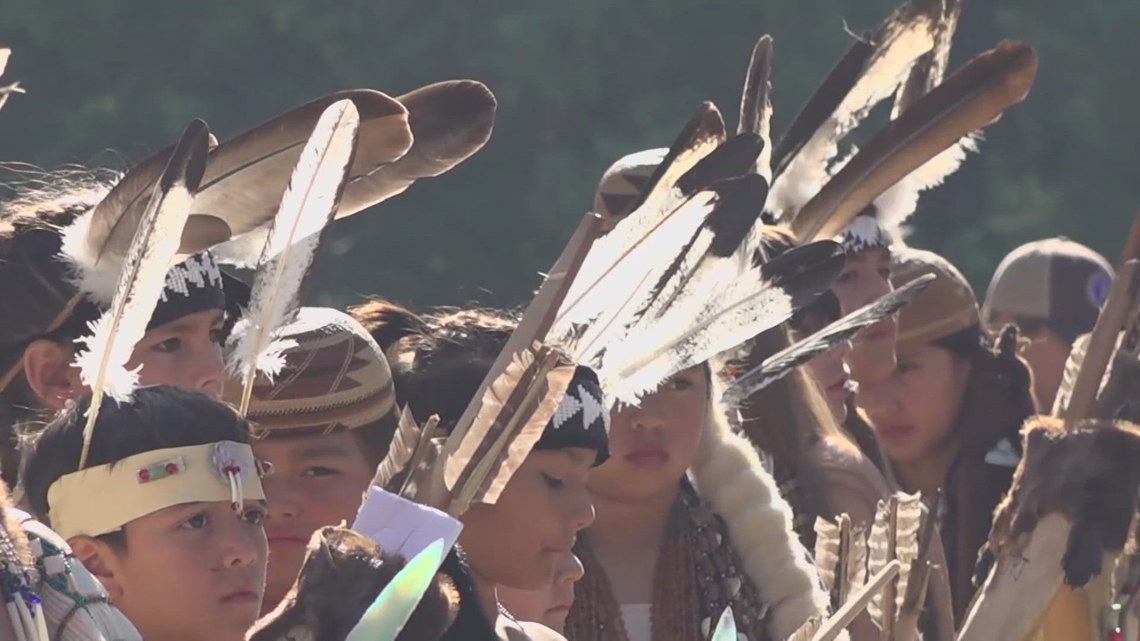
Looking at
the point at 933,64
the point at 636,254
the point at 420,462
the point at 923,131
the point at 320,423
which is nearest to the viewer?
the point at 420,462

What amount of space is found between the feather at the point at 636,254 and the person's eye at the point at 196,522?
59cm

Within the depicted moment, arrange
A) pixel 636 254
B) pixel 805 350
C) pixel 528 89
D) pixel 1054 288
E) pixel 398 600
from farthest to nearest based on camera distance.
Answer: pixel 528 89
pixel 1054 288
pixel 805 350
pixel 636 254
pixel 398 600

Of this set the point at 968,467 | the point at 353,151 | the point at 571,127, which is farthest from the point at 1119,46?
the point at 353,151

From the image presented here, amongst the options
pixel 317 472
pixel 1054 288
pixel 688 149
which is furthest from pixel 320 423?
pixel 1054 288

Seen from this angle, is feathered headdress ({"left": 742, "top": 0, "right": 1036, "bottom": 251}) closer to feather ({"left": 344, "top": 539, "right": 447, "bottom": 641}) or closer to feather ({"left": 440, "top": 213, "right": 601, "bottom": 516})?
feather ({"left": 440, "top": 213, "right": 601, "bottom": 516})

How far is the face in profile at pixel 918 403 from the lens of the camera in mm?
5238

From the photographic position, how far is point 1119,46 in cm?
1094

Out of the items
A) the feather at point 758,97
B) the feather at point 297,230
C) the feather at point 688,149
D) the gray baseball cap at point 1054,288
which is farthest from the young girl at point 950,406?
the feather at point 297,230

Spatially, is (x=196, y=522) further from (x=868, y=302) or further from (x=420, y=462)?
(x=868, y=302)

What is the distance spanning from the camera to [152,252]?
3.24 m

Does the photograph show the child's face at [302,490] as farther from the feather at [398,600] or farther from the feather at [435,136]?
the feather at [398,600]

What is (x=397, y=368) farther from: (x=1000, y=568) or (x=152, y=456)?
(x=1000, y=568)

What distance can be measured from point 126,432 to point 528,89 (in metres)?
7.33

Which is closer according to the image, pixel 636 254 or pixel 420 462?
pixel 420 462
